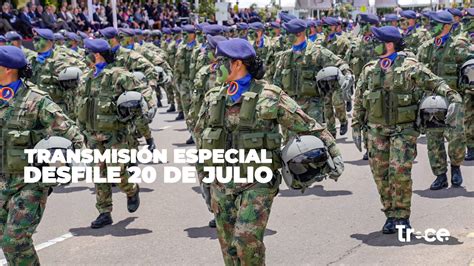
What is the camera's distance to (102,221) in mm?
8992

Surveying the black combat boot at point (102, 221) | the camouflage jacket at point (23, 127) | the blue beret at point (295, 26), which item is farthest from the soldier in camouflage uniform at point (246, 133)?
the blue beret at point (295, 26)

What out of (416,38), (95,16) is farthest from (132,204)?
(95,16)

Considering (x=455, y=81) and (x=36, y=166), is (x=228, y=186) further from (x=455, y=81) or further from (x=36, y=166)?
(x=455, y=81)

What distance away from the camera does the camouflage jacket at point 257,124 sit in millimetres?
5750

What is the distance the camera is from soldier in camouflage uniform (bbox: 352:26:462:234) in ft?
26.0

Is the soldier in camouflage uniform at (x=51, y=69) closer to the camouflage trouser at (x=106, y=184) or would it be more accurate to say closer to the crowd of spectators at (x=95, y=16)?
the camouflage trouser at (x=106, y=184)

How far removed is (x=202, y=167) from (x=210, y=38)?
4.13 m

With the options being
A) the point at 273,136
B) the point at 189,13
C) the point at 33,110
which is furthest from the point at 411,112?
the point at 189,13

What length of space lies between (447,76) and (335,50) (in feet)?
28.9

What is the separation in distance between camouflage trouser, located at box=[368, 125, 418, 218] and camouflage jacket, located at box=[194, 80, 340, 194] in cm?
228

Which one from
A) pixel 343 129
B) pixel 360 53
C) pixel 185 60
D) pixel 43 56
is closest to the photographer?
pixel 43 56

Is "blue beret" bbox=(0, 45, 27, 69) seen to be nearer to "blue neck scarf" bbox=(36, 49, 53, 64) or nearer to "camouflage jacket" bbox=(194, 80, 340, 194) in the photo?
"camouflage jacket" bbox=(194, 80, 340, 194)

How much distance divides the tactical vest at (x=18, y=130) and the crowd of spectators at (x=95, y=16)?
18941mm

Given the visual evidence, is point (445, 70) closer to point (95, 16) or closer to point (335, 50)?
point (335, 50)
